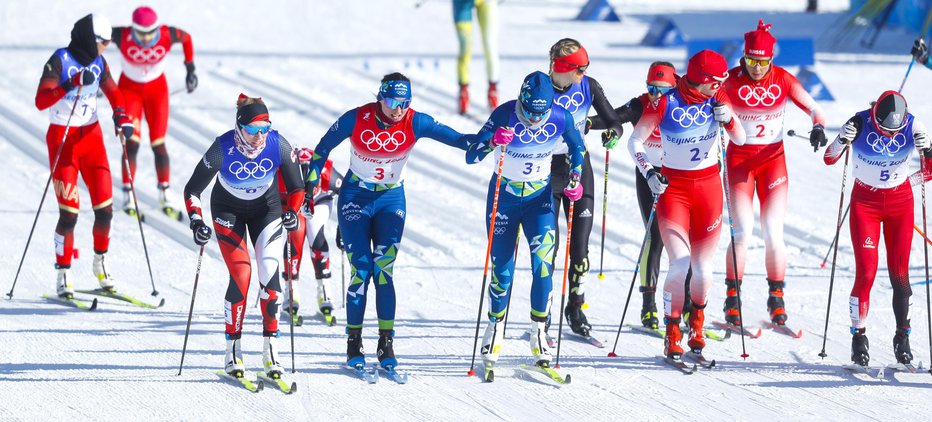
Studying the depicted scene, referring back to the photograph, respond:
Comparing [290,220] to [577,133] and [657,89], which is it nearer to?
[577,133]

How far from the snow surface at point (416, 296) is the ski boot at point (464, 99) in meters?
0.16

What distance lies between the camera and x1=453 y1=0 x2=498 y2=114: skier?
15148 millimetres

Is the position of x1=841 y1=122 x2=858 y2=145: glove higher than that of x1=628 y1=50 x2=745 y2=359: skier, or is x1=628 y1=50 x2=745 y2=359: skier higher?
x1=841 y1=122 x2=858 y2=145: glove

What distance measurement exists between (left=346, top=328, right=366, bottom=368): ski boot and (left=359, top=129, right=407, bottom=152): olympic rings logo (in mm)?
1207

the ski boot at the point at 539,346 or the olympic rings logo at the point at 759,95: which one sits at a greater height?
the olympic rings logo at the point at 759,95

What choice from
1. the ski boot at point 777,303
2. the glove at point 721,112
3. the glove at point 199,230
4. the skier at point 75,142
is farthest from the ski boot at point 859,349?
the skier at point 75,142

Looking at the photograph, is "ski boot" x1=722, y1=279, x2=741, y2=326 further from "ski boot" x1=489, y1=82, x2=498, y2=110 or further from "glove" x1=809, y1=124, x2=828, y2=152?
"ski boot" x1=489, y1=82, x2=498, y2=110

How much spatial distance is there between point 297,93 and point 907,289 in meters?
10.2

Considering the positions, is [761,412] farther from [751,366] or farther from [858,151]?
[858,151]

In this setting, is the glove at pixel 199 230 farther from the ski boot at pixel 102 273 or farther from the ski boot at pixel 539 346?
the ski boot at pixel 102 273

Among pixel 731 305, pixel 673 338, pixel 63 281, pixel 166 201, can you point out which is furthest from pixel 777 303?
pixel 166 201

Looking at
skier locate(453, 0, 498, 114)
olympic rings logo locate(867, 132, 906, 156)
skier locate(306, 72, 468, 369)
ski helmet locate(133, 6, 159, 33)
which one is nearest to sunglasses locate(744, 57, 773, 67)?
olympic rings logo locate(867, 132, 906, 156)

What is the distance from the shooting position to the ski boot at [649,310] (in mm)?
8953

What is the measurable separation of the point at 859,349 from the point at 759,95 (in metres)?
1.92
